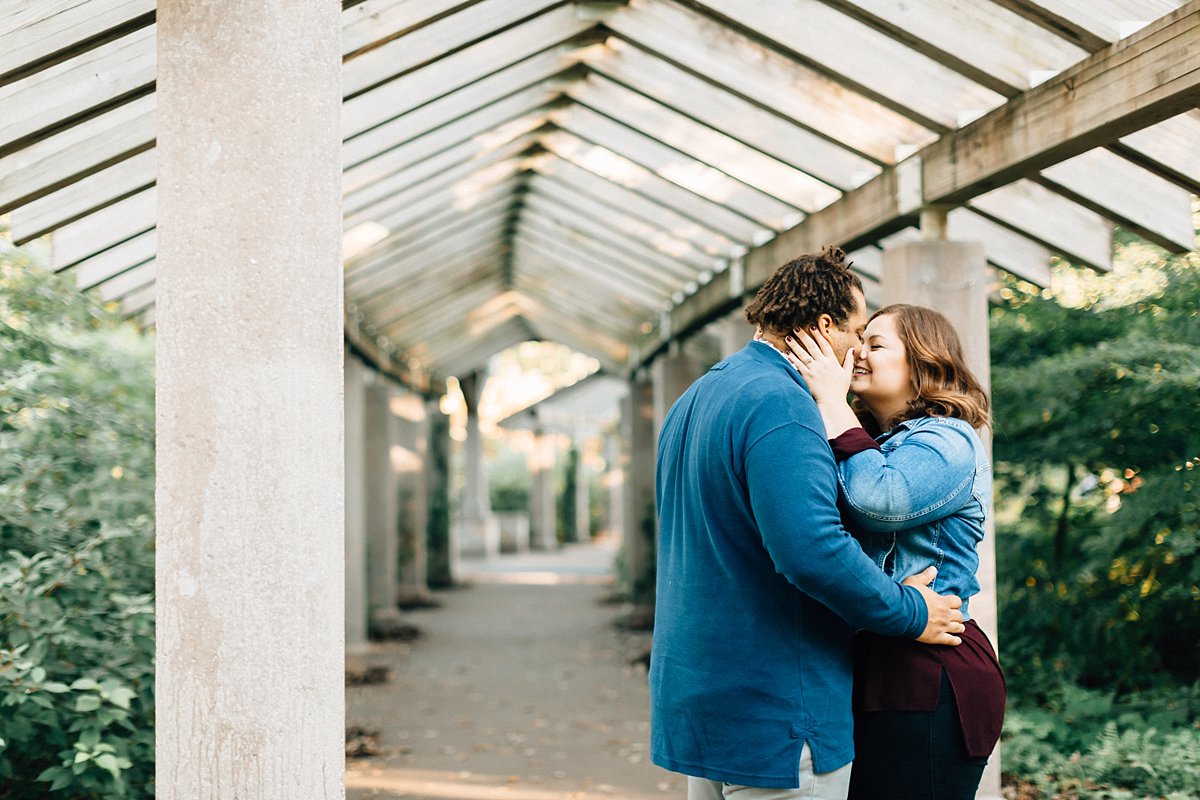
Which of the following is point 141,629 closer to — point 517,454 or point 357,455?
point 357,455

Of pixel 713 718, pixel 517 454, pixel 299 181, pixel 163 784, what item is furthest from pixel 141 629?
pixel 517 454

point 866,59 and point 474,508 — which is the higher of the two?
point 866,59

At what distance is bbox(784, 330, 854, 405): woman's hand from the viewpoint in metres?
2.54

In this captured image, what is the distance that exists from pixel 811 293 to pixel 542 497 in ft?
97.1

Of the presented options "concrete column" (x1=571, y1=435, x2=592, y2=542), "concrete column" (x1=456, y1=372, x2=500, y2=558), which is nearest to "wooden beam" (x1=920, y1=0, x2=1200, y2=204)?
"concrete column" (x1=456, y1=372, x2=500, y2=558)

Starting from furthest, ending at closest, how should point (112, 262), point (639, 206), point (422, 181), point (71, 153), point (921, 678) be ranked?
point (639, 206)
point (422, 181)
point (112, 262)
point (71, 153)
point (921, 678)

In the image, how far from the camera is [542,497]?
31891mm

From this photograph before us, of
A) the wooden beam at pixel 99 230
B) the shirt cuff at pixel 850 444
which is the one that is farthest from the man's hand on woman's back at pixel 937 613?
the wooden beam at pixel 99 230

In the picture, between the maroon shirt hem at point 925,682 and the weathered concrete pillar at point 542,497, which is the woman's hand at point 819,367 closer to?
the maroon shirt hem at point 925,682

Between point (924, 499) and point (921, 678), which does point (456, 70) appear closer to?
point (924, 499)

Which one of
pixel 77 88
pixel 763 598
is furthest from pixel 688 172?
pixel 763 598

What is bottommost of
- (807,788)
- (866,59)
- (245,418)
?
(807,788)

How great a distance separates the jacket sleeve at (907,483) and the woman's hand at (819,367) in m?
0.16

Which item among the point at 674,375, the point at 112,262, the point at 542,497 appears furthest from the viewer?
the point at 542,497
